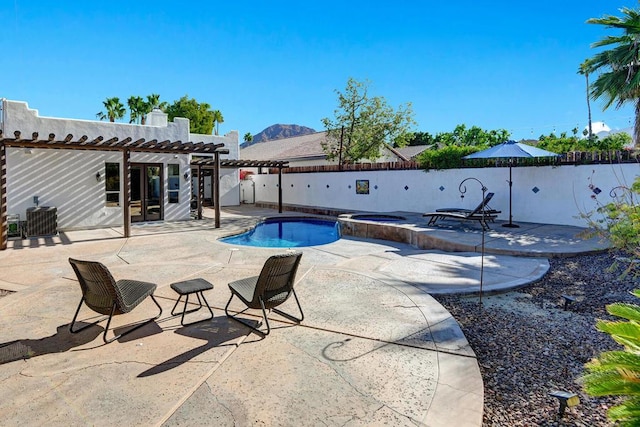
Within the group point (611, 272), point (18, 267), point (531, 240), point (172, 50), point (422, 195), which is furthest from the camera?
point (172, 50)

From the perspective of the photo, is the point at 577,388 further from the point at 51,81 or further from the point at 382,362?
the point at 51,81

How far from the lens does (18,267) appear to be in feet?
26.2

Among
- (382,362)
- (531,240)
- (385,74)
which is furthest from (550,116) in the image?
(382,362)

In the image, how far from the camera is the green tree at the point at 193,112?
48.0 metres

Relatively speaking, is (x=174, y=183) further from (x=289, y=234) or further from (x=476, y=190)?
(x=476, y=190)

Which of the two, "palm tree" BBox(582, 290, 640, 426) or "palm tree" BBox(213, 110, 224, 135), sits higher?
"palm tree" BBox(213, 110, 224, 135)

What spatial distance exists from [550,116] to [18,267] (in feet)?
165

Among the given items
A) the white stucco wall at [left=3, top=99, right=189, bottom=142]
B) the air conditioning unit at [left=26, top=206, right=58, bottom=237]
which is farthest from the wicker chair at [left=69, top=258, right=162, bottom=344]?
the white stucco wall at [left=3, top=99, right=189, bottom=142]

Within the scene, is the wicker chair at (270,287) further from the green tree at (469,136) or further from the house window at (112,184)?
the green tree at (469,136)

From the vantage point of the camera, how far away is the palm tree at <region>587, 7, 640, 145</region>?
34.2ft

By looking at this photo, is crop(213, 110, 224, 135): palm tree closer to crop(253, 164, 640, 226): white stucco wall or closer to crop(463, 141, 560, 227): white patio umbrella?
crop(253, 164, 640, 226): white stucco wall

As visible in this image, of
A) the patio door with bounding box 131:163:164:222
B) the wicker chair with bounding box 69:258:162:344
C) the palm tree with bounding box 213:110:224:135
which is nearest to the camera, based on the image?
the wicker chair with bounding box 69:258:162:344

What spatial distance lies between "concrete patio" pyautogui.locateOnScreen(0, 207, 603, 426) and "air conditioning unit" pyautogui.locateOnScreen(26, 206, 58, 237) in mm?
6654

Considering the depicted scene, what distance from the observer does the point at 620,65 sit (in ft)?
35.8
